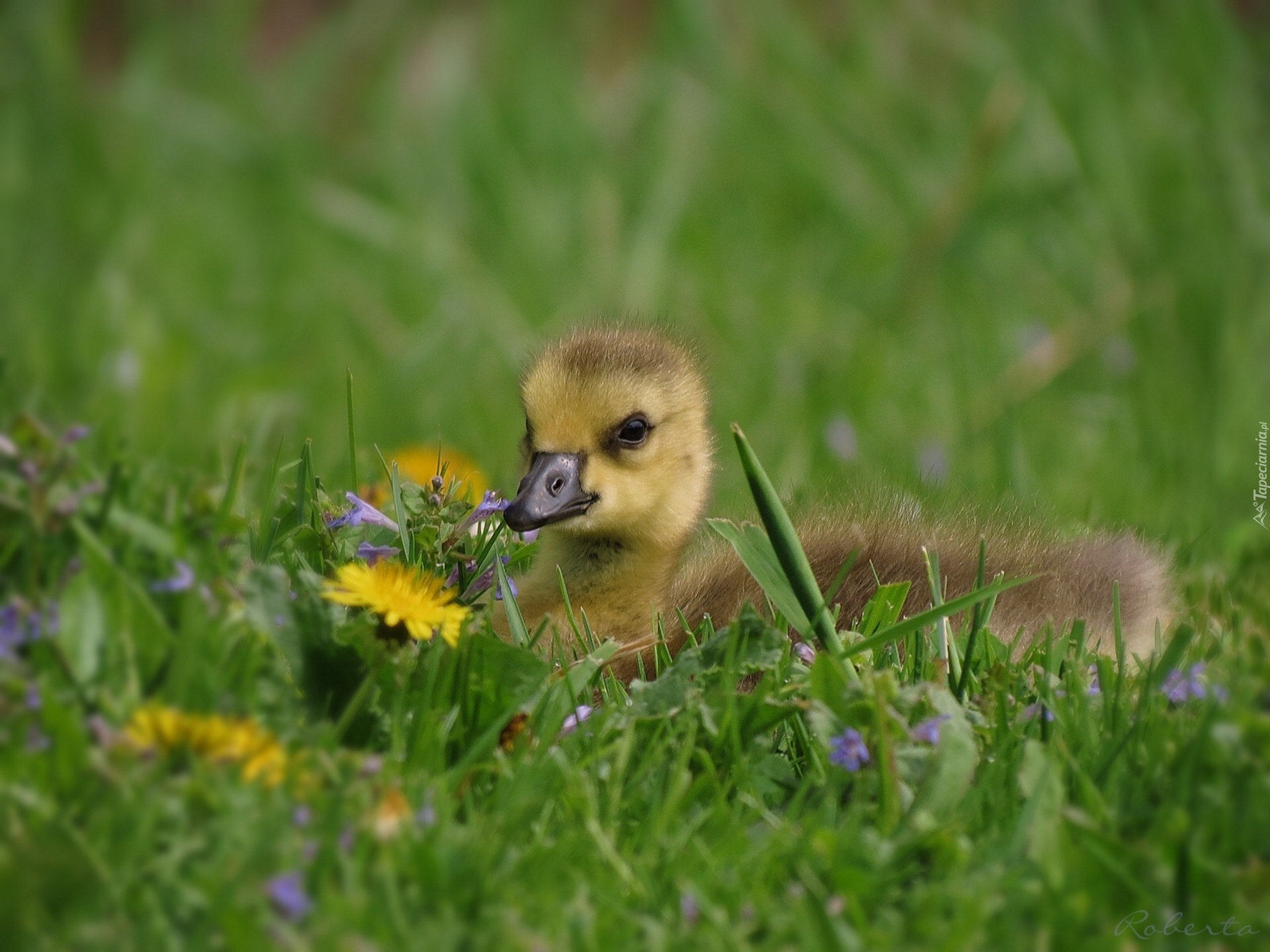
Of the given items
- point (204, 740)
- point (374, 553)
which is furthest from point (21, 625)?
point (374, 553)

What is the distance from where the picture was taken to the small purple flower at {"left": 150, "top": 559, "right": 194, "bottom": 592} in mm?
1801

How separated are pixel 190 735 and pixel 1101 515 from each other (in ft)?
8.04

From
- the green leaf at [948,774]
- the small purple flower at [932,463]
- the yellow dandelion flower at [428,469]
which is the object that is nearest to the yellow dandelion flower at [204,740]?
the green leaf at [948,774]

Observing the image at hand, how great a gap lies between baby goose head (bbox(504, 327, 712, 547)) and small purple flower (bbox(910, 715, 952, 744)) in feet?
2.65

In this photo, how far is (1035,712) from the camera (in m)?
2.02

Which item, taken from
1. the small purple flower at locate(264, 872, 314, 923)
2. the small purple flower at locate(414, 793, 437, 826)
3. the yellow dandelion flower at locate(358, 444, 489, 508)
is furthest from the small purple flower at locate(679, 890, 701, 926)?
the yellow dandelion flower at locate(358, 444, 489, 508)

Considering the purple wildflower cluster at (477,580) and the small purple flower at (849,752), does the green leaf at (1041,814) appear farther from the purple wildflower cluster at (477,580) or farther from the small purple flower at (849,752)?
the purple wildflower cluster at (477,580)

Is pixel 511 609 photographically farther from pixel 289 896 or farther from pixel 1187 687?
pixel 1187 687

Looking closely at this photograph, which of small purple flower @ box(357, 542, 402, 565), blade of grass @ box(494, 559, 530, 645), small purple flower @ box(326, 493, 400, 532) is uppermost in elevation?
small purple flower @ box(326, 493, 400, 532)

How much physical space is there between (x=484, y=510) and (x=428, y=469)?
3.27 feet

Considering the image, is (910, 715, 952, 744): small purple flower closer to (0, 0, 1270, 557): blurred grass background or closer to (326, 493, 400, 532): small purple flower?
(326, 493, 400, 532): small purple flower

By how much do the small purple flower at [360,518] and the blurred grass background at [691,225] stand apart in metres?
1.26

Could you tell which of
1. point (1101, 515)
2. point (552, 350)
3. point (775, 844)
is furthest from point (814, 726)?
point (1101, 515)

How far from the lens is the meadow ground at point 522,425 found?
1578 millimetres
